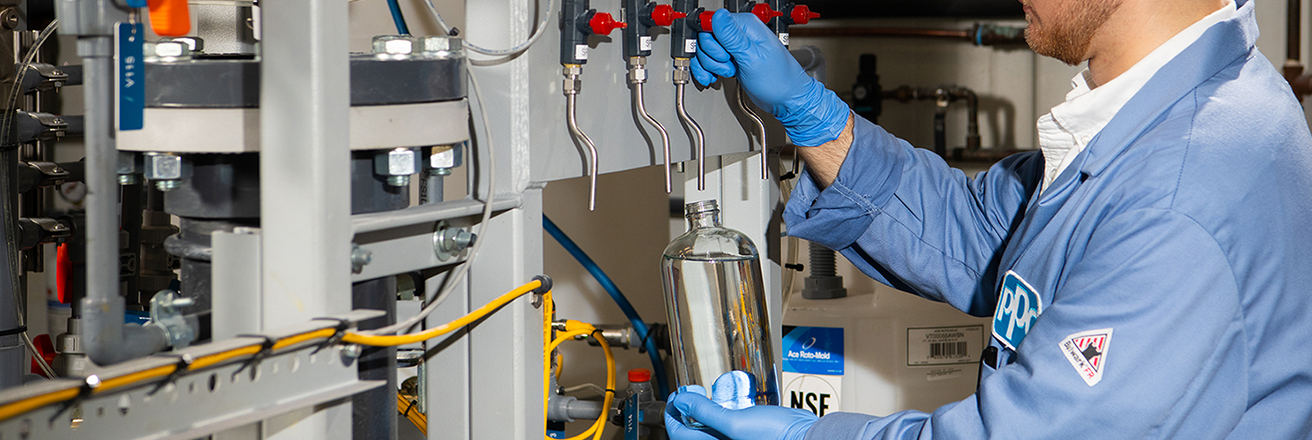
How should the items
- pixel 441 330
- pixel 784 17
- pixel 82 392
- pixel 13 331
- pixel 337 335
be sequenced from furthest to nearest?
pixel 784 17, pixel 13 331, pixel 441 330, pixel 337 335, pixel 82 392

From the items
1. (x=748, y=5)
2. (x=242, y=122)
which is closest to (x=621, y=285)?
(x=748, y=5)

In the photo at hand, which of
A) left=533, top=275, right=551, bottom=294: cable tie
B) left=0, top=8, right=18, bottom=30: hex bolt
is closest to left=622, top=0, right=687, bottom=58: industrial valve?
left=533, top=275, right=551, bottom=294: cable tie

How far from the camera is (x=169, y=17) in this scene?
631 millimetres

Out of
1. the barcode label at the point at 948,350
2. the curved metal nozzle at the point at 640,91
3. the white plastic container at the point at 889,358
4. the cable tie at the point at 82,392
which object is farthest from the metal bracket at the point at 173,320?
the barcode label at the point at 948,350

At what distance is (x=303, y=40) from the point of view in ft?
2.04

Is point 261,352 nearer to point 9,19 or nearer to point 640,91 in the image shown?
point 640,91

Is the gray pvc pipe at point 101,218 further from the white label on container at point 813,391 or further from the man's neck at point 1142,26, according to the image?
the white label on container at point 813,391

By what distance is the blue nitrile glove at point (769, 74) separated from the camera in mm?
1145

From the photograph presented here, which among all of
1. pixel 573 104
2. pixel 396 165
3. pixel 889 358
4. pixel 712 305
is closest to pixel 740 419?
pixel 712 305

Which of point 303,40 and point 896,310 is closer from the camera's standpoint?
point 303,40

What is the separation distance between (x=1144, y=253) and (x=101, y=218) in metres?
0.79

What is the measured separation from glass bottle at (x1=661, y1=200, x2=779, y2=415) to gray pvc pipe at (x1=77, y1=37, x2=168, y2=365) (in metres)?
0.78

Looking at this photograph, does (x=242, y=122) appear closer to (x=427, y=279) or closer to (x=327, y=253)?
(x=327, y=253)

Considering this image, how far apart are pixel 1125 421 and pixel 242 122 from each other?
2.44 feet
